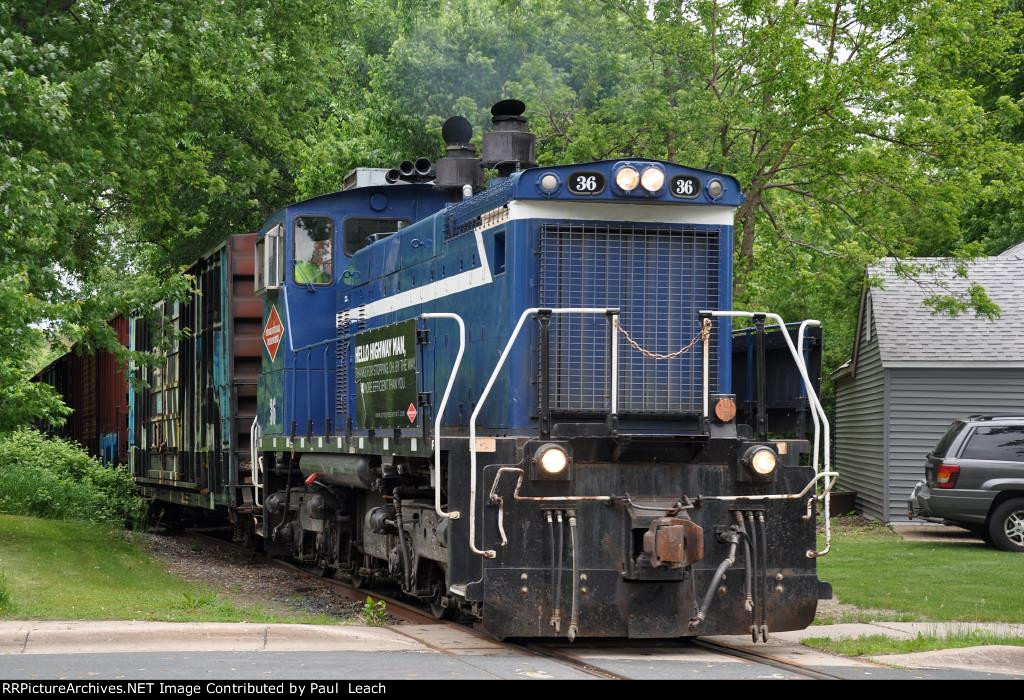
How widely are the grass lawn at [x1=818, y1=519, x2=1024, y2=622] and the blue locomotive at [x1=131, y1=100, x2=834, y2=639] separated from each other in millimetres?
2539

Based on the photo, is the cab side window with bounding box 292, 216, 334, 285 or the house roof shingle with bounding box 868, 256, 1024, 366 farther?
the house roof shingle with bounding box 868, 256, 1024, 366

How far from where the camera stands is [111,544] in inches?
707

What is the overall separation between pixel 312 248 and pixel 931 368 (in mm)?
12409

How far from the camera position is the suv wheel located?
60.6 feet

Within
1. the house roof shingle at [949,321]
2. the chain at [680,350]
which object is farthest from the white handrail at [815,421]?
the house roof shingle at [949,321]

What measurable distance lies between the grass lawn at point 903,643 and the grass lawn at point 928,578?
1309 mm

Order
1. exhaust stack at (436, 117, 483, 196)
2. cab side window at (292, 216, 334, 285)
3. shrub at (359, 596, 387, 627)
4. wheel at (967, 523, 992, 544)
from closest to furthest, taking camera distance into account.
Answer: shrub at (359, 596, 387, 627)
exhaust stack at (436, 117, 483, 196)
cab side window at (292, 216, 334, 285)
wheel at (967, 523, 992, 544)

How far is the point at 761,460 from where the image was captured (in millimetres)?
9320

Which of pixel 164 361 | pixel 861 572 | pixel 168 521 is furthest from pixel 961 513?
pixel 168 521

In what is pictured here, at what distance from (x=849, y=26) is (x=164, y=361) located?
10.8 meters

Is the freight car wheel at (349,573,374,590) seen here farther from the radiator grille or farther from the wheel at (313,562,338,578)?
the radiator grille

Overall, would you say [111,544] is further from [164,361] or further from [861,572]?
[861,572]

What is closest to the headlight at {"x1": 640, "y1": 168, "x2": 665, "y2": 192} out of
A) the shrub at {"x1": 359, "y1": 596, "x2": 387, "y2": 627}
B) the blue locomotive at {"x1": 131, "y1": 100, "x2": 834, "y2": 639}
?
the blue locomotive at {"x1": 131, "y1": 100, "x2": 834, "y2": 639}

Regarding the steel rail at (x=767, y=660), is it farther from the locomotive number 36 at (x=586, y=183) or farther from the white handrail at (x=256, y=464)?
the white handrail at (x=256, y=464)
